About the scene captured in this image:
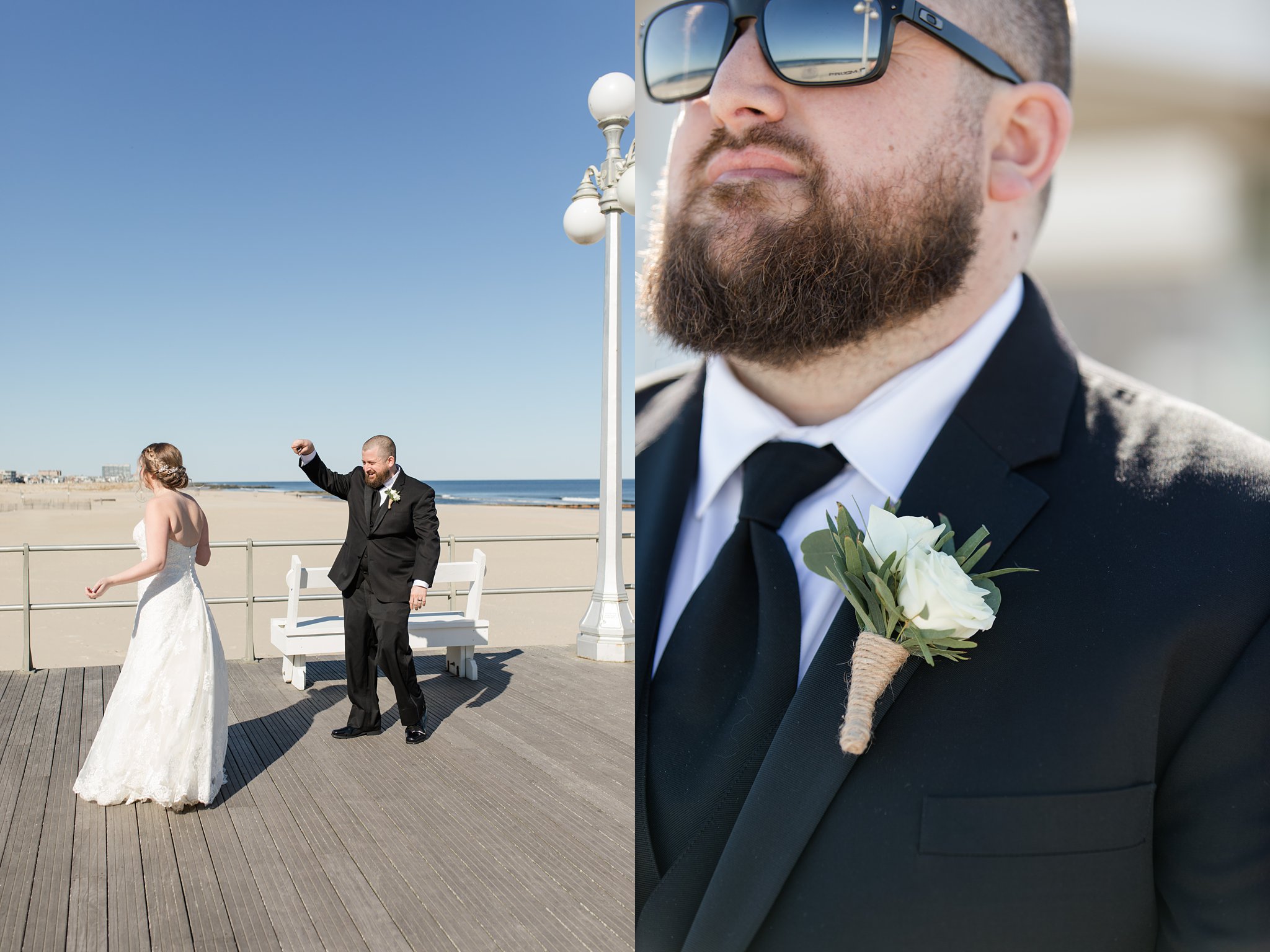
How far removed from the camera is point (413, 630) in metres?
6.80

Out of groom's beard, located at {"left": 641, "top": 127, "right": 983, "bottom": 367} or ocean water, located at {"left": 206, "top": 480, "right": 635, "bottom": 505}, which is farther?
ocean water, located at {"left": 206, "top": 480, "right": 635, "bottom": 505}

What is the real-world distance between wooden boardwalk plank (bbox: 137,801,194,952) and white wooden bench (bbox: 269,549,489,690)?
7.60 feet

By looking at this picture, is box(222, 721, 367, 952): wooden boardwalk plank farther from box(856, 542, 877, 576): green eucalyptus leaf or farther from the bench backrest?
box(856, 542, 877, 576): green eucalyptus leaf

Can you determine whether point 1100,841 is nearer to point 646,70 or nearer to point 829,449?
point 829,449

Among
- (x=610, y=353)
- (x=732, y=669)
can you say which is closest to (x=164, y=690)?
(x=732, y=669)

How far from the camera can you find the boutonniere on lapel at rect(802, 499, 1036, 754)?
139cm

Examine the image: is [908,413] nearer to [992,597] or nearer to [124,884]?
[992,597]

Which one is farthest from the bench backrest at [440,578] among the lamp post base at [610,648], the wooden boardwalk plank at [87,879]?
the wooden boardwalk plank at [87,879]

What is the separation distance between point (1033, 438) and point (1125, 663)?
13.9 inches

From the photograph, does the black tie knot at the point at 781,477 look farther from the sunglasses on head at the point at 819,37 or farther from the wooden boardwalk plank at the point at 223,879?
the wooden boardwalk plank at the point at 223,879

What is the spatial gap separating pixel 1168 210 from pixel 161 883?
3711mm

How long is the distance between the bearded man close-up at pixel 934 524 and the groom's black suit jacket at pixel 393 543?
13.4 feet

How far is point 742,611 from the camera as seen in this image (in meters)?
1.64

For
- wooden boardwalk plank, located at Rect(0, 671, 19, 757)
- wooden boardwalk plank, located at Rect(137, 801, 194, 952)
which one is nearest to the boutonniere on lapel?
wooden boardwalk plank, located at Rect(137, 801, 194, 952)
